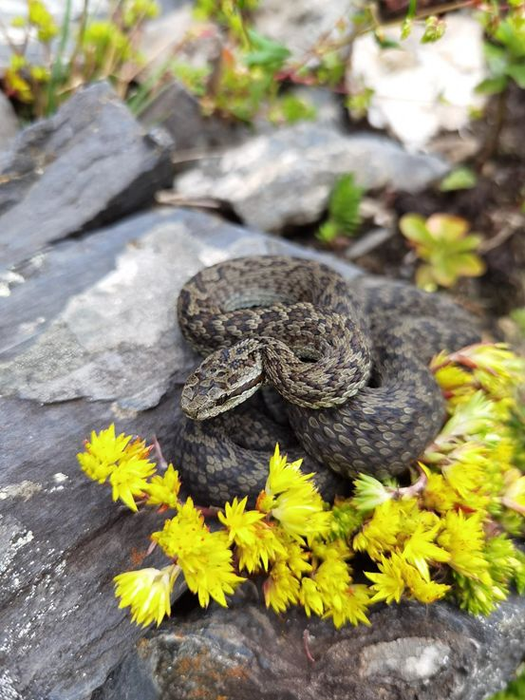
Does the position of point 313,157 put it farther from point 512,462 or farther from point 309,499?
point 309,499

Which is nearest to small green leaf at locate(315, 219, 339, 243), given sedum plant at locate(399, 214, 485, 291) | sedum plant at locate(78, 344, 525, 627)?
sedum plant at locate(399, 214, 485, 291)

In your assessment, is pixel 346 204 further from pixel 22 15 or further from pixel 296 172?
pixel 22 15

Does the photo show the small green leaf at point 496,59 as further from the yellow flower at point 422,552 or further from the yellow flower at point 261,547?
the yellow flower at point 261,547

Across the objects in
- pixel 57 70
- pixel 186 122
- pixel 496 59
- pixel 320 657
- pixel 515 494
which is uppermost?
pixel 57 70

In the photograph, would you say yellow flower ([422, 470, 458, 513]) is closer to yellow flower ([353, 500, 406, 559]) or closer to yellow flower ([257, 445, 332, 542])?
yellow flower ([353, 500, 406, 559])

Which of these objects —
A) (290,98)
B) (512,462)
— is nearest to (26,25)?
(290,98)

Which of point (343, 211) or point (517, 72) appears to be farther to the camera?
point (343, 211)

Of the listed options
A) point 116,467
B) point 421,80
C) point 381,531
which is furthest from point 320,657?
point 421,80
